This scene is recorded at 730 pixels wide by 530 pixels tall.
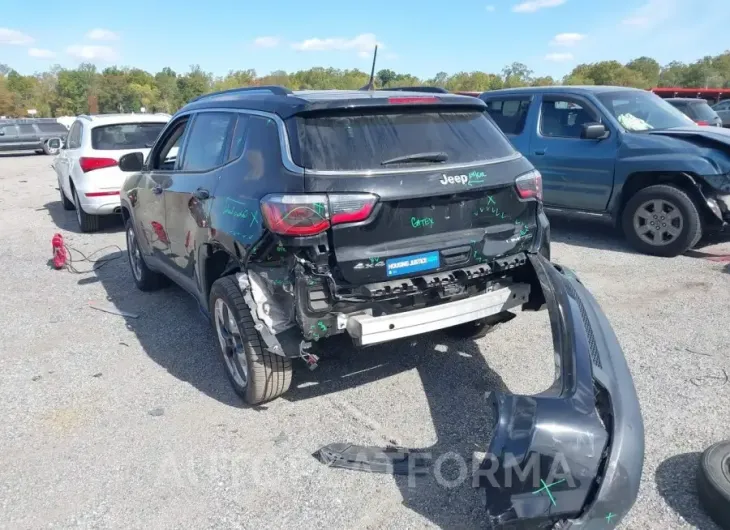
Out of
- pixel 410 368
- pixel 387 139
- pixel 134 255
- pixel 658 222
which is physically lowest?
pixel 410 368

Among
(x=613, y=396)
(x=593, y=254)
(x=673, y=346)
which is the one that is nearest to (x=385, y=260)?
(x=613, y=396)

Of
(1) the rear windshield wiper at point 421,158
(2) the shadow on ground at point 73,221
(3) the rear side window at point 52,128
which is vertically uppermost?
(1) the rear windshield wiper at point 421,158

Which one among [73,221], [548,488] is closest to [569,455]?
[548,488]

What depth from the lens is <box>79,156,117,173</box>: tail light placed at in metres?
8.62

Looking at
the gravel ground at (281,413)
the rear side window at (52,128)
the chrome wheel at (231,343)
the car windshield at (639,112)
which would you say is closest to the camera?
the gravel ground at (281,413)

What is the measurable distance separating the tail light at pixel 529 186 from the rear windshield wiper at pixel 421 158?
0.50 m

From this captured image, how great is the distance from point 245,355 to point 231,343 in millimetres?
355

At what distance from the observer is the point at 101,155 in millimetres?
8633

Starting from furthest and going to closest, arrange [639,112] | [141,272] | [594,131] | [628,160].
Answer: [639,112]
[594,131]
[628,160]
[141,272]

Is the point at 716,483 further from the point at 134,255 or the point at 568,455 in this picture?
the point at 134,255

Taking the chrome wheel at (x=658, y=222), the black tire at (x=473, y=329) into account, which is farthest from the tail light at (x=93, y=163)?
the chrome wheel at (x=658, y=222)

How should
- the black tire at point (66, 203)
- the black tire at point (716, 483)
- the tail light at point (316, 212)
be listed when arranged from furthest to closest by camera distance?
1. the black tire at point (66, 203)
2. the tail light at point (316, 212)
3. the black tire at point (716, 483)

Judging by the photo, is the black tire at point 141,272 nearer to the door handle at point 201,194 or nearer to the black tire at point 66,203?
the door handle at point 201,194

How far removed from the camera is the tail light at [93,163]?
28.3 feet
